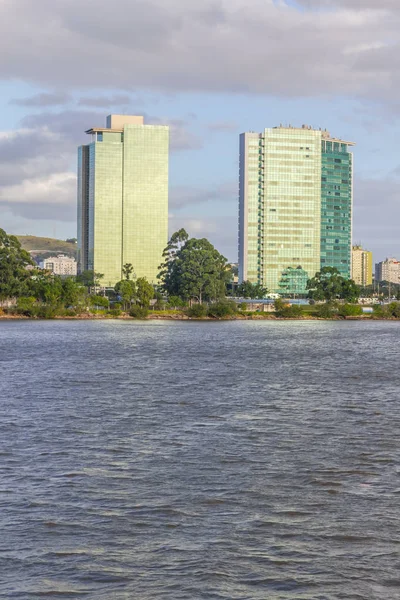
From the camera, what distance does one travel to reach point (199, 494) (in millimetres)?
24516

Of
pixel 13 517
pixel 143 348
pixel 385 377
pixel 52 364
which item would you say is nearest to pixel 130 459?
pixel 13 517

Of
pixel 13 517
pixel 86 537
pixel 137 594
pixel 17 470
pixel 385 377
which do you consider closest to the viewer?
pixel 137 594

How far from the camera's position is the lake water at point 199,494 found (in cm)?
1767

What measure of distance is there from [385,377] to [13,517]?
4779 centimetres

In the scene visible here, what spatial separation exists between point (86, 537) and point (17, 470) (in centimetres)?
768

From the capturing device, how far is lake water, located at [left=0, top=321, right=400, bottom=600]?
58.0 feet

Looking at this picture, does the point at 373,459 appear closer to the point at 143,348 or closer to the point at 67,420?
the point at 67,420

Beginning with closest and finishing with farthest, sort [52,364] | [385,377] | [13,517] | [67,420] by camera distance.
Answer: [13,517]
[67,420]
[385,377]
[52,364]

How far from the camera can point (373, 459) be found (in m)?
30.0

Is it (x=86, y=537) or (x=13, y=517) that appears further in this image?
(x=13, y=517)

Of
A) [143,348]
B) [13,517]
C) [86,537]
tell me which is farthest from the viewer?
[143,348]

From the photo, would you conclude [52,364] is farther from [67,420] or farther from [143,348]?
[67,420]

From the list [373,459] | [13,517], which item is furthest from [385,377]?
[13,517]

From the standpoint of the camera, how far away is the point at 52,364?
76875mm
